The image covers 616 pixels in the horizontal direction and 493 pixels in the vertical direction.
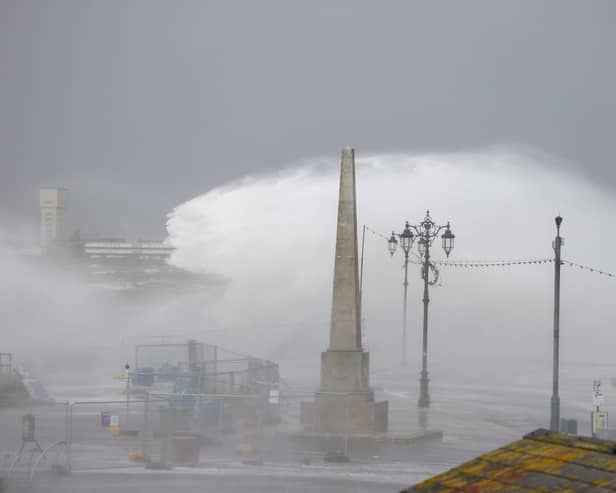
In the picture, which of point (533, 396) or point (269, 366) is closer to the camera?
point (269, 366)

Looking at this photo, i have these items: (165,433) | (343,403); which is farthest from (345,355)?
(165,433)

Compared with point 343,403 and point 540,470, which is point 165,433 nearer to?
point 343,403

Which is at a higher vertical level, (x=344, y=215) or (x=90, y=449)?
(x=344, y=215)

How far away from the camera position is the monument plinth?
26.7 metres

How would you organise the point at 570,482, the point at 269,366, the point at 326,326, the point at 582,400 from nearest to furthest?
the point at 570,482, the point at 269,366, the point at 582,400, the point at 326,326

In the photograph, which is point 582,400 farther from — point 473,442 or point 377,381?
point 473,442

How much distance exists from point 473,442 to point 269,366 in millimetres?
6201

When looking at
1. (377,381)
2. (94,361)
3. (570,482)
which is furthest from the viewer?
(94,361)

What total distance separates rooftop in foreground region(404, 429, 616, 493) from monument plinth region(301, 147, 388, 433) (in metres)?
17.4

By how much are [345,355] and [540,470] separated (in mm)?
18666

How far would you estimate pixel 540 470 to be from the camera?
27.8 ft

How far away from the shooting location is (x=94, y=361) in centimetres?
5116

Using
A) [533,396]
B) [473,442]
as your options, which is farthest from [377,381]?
[473,442]

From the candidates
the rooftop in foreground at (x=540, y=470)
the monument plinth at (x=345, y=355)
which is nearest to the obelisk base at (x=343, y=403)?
the monument plinth at (x=345, y=355)
